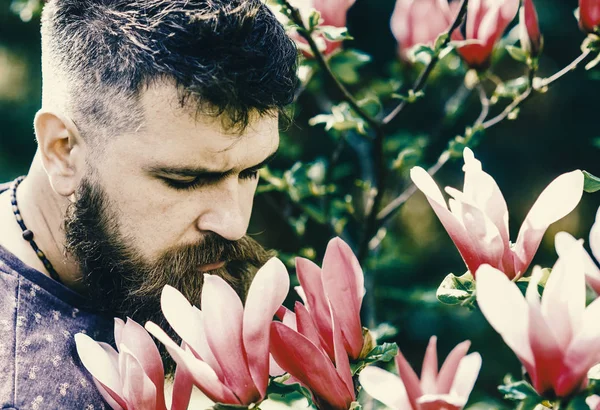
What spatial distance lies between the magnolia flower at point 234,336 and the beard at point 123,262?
38 centimetres

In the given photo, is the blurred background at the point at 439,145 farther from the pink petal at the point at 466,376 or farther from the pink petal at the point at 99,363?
the pink petal at the point at 466,376

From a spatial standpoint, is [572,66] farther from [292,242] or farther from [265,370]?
[292,242]

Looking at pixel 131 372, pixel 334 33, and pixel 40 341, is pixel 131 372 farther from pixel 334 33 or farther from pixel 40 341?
pixel 334 33

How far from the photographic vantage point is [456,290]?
2.48 ft

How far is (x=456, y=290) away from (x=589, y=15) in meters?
0.59

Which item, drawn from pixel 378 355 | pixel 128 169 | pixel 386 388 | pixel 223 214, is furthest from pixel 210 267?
pixel 386 388

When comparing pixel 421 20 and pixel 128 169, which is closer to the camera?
pixel 128 169

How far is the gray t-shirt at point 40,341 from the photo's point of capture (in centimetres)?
96

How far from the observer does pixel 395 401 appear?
0.65 metres

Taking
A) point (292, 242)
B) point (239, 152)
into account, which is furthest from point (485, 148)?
point (239, 152)

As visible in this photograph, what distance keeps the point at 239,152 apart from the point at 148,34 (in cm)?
24

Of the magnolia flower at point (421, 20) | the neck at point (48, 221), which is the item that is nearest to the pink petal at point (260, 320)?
the neck at point (48, 221)

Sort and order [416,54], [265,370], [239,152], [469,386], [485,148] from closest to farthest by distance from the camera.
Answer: [469,386]
[265,370]
[239,152]
[416,54]
[485,148]

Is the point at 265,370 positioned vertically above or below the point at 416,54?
below
